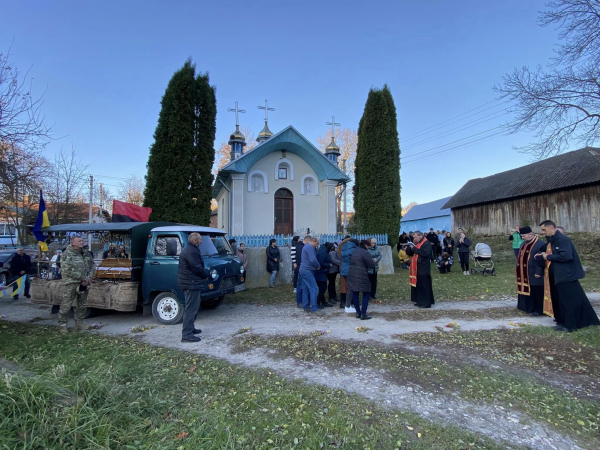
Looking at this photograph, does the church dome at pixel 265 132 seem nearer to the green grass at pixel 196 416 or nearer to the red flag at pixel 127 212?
the red flag at pixel 127 212

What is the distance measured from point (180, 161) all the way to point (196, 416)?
13.2m

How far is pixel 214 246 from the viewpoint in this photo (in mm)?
7840

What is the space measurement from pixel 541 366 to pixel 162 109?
51.9 ft

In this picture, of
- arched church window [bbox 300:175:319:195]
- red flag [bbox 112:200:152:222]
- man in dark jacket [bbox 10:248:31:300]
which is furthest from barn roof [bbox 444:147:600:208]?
man in dark jacket [bbox 10:248:31:300]

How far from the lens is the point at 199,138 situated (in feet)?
50.9

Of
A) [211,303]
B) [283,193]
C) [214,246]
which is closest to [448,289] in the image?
[211,303]

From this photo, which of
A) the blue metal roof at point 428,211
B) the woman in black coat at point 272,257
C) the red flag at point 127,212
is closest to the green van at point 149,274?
the red flag at point 127,212

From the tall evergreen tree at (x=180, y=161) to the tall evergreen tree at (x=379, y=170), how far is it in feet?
28.5

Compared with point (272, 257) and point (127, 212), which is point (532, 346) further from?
point (127, 212)

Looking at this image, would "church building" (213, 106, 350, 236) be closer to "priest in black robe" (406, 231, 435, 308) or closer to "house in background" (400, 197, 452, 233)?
"priest in black robe" (406, 231, 435, 308)

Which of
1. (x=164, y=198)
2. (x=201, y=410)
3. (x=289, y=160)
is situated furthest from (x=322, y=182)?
(x=201, y=410)

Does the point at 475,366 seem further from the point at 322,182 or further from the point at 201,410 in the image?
the point at 322,182

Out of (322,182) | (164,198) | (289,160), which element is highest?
(289,160)

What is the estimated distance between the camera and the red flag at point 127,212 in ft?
35.0
